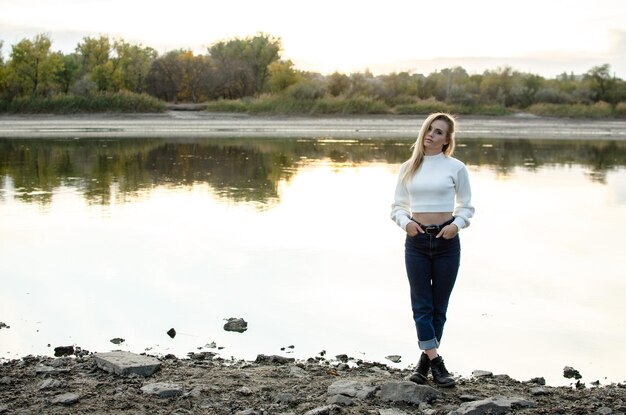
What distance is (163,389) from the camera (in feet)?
17.5

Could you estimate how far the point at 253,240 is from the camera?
35.3 ft

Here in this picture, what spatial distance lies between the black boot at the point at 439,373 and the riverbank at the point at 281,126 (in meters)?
31.5

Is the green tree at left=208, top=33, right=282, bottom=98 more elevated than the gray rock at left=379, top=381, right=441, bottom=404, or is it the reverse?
the green tree at left=208, top=33, right=282, bottom=98

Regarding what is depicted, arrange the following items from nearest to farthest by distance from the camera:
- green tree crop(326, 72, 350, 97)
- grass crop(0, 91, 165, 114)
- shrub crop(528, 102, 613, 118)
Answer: grass crop(0, 91, 165, 114) < shrub crop(528, 102, 613, 118) < green tree crop(326, 72, 350, 97)

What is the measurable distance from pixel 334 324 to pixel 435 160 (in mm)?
2016

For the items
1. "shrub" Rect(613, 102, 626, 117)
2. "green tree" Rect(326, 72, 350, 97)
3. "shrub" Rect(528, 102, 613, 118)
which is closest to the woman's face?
"shrub" Rect(528, 102, 613, 118)

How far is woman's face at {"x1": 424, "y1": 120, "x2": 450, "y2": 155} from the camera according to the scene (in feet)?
19.1

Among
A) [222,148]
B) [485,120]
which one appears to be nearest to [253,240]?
[222,148]

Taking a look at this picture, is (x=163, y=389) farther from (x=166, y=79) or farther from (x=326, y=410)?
(x=166, y=79)

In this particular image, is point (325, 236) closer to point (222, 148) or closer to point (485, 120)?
point (222, 148)

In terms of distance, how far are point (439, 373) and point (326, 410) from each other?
1011 millimetres

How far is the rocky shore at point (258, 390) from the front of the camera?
510 cm

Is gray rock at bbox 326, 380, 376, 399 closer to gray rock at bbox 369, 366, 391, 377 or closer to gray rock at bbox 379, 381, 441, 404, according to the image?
gray rock at bbox 379, 381, 441, 404

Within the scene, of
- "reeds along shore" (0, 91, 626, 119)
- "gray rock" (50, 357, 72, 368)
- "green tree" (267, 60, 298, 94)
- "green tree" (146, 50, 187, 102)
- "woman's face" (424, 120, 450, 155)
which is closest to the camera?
"woman's face" (424, 120, 450, 155)
